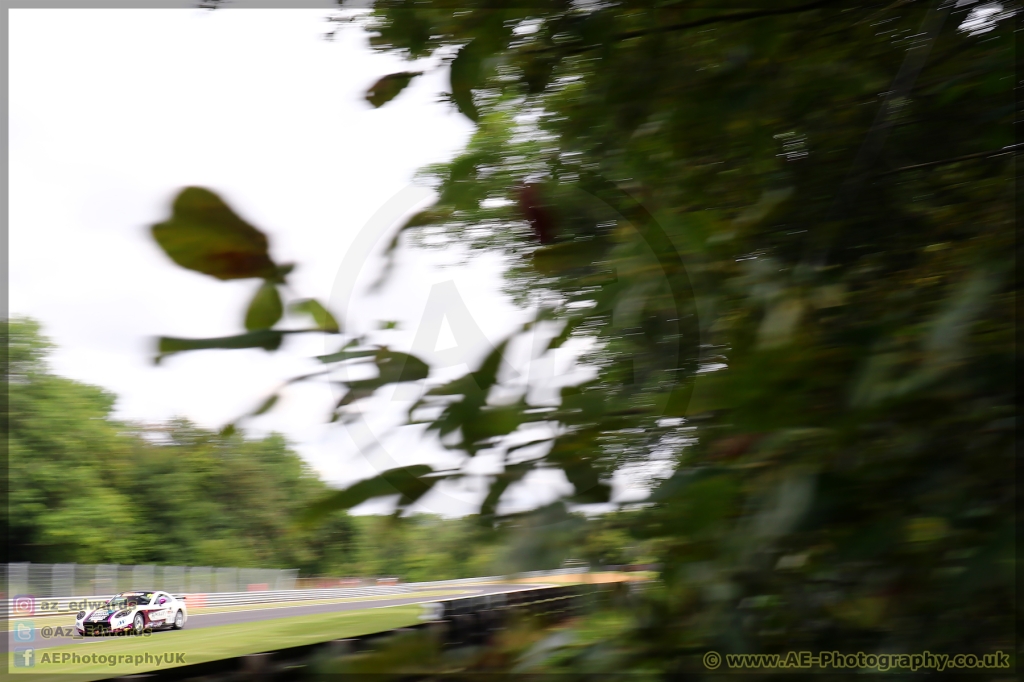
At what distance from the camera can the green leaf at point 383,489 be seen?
0.33 m

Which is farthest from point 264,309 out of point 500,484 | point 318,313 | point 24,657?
point 24,657

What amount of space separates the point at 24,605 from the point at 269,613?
0.26 meters

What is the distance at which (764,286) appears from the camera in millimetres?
449

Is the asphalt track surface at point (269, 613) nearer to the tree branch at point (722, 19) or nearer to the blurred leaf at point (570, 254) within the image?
the blurred leaf at point (570, 254)

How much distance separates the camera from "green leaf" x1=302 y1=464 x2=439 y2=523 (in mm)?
334

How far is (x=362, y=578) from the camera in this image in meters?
0.36

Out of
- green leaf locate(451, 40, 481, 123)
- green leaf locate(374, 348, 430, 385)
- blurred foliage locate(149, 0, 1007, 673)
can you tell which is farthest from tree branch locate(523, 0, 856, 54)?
green leaf locate(374, 348, 430, 385)

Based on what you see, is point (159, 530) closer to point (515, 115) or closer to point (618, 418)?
point (618, 418)

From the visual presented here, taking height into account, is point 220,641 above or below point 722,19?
below

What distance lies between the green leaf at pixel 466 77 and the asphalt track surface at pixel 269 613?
0.34 metres

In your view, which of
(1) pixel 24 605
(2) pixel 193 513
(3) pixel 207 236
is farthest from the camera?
(1) pixel 24 605

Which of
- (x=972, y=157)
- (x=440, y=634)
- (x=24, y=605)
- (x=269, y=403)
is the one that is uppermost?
(x=972, y=157)

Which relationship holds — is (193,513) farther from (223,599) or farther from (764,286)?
(764,286)

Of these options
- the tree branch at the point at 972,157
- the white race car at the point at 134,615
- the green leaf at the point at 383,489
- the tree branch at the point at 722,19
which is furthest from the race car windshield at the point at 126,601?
the tree branch at the point at 972,157
